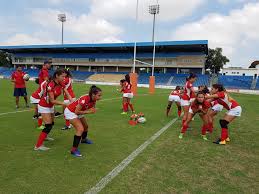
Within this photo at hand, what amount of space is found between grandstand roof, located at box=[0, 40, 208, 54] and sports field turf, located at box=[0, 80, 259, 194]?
44.5 metres

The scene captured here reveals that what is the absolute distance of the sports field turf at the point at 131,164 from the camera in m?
4.14

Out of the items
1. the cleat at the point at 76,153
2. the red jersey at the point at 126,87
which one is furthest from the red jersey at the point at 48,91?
the red jersey at the point at 126,87

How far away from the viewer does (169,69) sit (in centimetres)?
5934

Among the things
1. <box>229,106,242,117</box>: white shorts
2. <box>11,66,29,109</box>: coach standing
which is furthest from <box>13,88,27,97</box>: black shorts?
<box>229,106,242,117</box>: white shorts

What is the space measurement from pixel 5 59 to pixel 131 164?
91573mm

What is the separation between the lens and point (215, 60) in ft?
237

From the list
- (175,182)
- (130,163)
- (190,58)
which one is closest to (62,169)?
(130,163)

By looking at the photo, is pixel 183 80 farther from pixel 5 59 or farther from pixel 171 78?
pixel 5 59

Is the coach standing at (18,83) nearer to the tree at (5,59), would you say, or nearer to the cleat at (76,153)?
the cleat at (76,153)

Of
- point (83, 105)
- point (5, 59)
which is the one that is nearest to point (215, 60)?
point (5, 59)

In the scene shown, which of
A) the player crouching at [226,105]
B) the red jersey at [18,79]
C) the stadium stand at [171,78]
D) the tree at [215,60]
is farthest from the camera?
the tree at [215,60]

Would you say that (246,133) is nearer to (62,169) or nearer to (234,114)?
(234,114)

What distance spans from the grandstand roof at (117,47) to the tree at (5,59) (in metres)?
12.7

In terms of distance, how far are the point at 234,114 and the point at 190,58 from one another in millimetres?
49884
